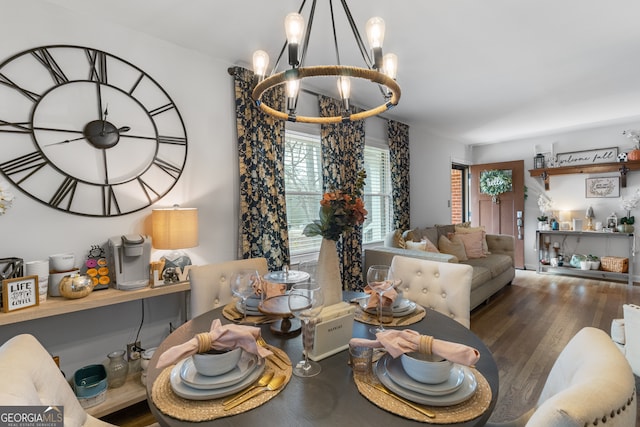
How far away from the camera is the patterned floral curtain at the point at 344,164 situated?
10.9 feet

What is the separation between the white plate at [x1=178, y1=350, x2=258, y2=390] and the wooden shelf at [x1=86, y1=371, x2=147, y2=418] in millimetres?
1155

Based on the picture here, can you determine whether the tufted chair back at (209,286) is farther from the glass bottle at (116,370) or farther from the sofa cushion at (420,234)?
the sofa cushion at (420,234)

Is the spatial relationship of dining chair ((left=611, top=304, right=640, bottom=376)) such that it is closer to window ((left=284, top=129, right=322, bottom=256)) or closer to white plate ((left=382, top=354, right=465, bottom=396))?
white plate ((left=382, top=354, right=465, bottom=396))

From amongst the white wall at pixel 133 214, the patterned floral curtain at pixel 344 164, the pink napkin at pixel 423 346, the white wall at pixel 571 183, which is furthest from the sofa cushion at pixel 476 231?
the pink napkin at pixel 423 346

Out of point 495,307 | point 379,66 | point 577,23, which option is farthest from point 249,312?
point 495,307

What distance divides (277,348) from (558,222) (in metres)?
6.28

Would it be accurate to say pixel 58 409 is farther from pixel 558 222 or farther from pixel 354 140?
pixel 558 222

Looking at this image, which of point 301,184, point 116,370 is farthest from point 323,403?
point 301,184

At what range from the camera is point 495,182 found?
19.7 feet

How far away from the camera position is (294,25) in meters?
1.21

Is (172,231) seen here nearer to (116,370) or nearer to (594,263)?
(116,370)

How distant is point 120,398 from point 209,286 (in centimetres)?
92

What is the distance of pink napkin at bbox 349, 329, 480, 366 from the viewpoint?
0.81 m

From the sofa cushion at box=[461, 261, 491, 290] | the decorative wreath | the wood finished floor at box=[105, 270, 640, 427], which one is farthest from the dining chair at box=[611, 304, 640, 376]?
the decorative wreath
